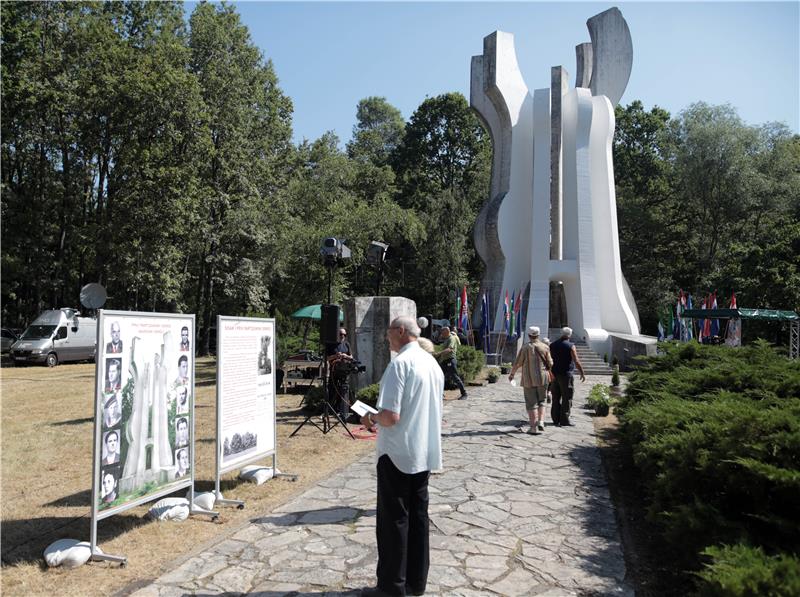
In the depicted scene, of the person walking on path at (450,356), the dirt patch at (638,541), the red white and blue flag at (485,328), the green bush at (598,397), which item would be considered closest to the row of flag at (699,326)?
the red white and blue flag at (485,328)

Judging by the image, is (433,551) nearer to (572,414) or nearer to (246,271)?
(572,414)

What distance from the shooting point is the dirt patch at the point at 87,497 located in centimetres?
426

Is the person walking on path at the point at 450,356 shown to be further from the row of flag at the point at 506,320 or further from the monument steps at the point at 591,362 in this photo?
the monument steps at the point at 591,362

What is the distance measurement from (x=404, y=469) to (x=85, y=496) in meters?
4.09

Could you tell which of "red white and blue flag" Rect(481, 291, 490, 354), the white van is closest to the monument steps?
"red white and blue flag" Rect(481, 291, 490, 354)

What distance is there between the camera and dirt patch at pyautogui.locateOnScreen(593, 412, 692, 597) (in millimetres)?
4191

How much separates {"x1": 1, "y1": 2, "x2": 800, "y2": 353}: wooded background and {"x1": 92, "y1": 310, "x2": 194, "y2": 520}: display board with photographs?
13.9 meters

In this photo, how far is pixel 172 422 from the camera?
5355mm

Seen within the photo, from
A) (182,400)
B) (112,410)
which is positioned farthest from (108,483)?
(182,400)

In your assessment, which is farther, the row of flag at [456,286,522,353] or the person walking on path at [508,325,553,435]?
the row of flag at [456,286,522,353]

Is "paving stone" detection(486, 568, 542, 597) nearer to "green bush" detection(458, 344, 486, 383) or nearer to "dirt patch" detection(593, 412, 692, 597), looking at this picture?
"dirt patch" detection(593, 412, 692, 597)

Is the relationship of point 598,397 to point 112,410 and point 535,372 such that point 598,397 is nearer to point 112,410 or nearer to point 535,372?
point 535,372

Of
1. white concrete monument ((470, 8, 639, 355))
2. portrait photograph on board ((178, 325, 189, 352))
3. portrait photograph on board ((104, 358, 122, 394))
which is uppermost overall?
white concrete monument ((470, 8, 639, 355))

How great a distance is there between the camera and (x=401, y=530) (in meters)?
3.83
